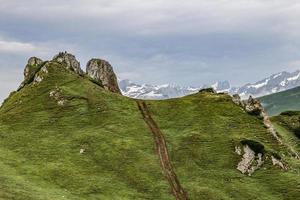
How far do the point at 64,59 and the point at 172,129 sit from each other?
203 feet

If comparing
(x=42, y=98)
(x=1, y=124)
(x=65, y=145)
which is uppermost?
(x=42, y=98)

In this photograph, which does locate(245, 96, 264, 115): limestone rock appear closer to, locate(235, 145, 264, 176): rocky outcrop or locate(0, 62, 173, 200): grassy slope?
locate(235, 145, 264, 176): rocky outcrop

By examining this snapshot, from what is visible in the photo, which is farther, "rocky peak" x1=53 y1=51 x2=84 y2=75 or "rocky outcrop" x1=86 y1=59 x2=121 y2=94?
"rocky outcrop" x1=86 y1=59 x2=121 y2=94

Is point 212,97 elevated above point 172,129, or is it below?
above

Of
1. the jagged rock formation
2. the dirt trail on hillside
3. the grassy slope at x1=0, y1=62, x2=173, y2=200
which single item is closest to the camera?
the grassy slope at x1=0, y1=62, x2=173, y2=200

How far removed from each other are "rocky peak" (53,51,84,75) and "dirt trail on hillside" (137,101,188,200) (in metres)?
39.8

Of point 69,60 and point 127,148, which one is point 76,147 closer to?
point 127,148

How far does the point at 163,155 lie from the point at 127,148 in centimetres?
828

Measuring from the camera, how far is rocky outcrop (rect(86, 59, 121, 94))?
168250mm

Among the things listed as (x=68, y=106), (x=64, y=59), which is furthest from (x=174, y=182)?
(x=64, y=59)

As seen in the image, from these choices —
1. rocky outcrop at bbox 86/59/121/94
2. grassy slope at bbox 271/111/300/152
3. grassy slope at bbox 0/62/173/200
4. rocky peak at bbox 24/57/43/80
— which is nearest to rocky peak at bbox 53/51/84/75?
rocky peak at bbox 24/57/43/80

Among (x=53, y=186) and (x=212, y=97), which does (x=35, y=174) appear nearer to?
(x=53, y=186)

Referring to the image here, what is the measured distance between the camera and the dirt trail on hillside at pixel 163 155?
8638cm

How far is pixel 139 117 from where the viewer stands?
119188mm
